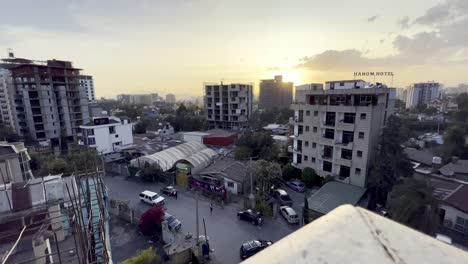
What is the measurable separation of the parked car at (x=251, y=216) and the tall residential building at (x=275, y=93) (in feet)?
155

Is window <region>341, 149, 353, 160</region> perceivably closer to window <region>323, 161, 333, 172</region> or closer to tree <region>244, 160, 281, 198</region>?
window <region>323, 161, 333, 172</region>

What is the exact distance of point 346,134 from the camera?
42.9ft

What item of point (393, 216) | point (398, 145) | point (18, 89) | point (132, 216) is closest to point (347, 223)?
point (393, 216)

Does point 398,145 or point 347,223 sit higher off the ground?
point 347,223

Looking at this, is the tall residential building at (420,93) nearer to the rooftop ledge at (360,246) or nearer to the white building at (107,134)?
the white building at (107,134)

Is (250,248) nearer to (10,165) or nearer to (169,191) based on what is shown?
(169,191)

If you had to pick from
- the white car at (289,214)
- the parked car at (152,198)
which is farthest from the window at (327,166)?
the parked car at (152,198)

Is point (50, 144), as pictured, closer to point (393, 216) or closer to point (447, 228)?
point (393, 216)

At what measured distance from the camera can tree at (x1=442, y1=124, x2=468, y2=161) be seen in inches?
661

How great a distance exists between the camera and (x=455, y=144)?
17125 millimetres

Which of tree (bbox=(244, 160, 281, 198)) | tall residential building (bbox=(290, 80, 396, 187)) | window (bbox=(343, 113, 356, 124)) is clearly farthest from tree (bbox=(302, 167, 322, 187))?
window (bbox=(343, 113, 356, 124))

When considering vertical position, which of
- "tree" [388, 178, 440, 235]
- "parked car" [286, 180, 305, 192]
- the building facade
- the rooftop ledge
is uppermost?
the rooftop ledge

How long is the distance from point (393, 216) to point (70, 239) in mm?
10272

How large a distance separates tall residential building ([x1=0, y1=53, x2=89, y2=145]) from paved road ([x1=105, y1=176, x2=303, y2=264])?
18.2 m
